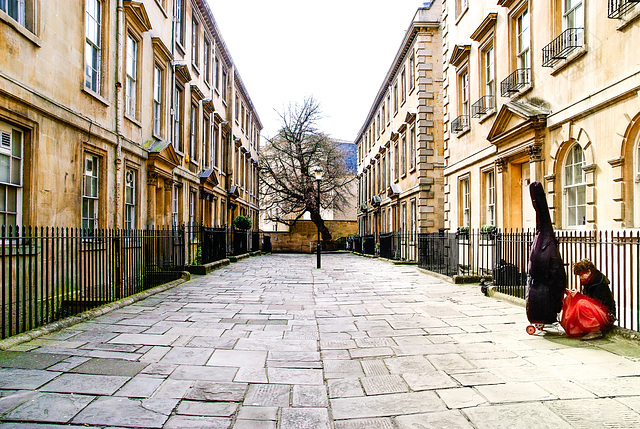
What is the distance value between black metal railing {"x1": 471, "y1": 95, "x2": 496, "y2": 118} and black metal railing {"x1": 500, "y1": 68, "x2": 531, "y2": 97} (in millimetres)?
900

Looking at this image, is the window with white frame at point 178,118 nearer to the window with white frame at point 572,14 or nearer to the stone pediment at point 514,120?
the stone pediment at point 514,120

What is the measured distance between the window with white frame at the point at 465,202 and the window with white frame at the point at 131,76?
10556 mm

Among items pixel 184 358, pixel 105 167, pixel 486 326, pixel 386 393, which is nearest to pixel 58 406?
pixel 184 358

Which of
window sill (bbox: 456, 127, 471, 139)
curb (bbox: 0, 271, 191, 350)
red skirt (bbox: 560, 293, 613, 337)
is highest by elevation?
window sill (bbox: 456, 127, 471, 139)

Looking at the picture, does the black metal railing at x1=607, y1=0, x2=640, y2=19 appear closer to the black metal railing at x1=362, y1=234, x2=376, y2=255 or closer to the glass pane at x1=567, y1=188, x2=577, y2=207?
the glass pane at x1=567, y1=188, x2=577, y2=207

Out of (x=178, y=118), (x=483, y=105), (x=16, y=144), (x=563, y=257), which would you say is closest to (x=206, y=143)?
(x=178, y=118)

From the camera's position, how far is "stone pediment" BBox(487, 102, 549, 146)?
10320mm

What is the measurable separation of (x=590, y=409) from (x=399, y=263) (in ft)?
56.0

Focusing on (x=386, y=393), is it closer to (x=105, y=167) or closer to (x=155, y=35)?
(x=105, y=167)

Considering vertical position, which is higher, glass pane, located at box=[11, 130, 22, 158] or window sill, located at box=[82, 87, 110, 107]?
window sill, located at box=[82, 87, 110, 107]

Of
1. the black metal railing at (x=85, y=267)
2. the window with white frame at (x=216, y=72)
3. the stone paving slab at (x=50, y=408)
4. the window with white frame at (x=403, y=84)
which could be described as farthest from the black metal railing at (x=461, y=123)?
the stone paving slab at (x=50, y=408)

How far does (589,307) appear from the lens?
Answer: 563cm

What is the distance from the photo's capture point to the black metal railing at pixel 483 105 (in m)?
13.2

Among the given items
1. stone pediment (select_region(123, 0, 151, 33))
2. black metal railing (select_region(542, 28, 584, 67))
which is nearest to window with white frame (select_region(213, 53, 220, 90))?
stone pediment (select_region(123, 0, 151, 33))
